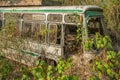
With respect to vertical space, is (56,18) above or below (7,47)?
above

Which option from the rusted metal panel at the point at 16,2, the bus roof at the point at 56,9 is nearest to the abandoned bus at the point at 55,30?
the bus roof at the point at 56,9

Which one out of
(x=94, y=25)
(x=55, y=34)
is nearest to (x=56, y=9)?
(x=55, y=34)

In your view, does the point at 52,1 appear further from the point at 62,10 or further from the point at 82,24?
the point at 82,24

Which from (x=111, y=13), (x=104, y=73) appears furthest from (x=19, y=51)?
(x=111, y=13)

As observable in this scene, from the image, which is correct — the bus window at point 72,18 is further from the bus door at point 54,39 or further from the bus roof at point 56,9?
the bus door at point 54,39

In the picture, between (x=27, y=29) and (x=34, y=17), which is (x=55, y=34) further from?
(x=27, y=29)

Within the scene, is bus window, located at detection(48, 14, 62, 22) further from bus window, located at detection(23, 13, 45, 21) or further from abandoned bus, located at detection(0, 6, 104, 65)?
bus window, located at detection(23, 13, 45, 21)

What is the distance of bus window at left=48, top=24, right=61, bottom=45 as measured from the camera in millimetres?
8992

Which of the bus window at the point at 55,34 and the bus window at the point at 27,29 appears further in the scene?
the bus window at the point at 27,29

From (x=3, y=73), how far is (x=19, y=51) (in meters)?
1.85

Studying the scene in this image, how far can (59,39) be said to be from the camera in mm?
8930

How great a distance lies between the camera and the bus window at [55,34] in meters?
8.99

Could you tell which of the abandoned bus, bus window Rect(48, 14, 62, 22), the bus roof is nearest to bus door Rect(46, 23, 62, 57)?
the abandoned bus

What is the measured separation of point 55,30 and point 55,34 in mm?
137
